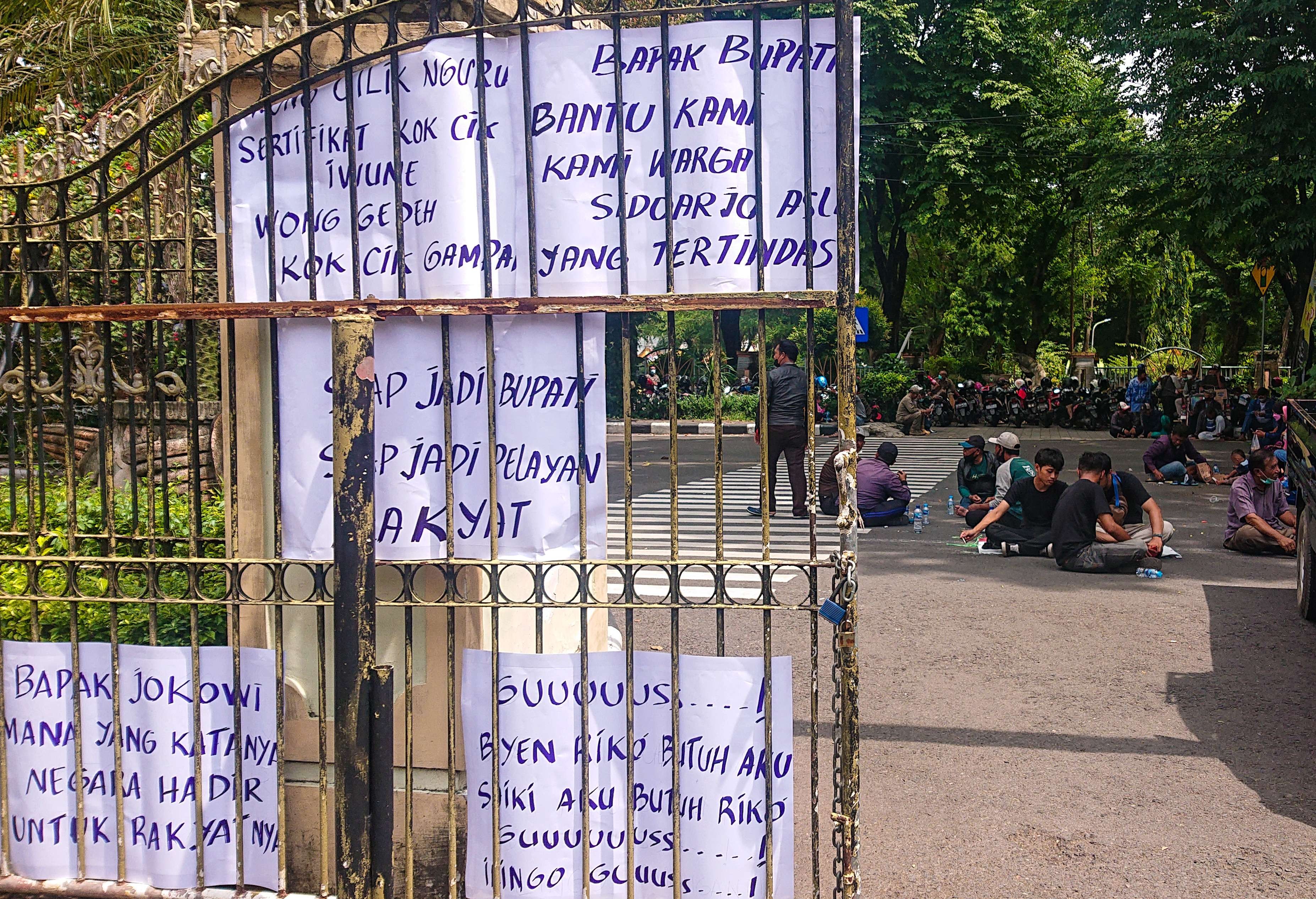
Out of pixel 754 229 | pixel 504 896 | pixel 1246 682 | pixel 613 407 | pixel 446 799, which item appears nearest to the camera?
pixel 754 229

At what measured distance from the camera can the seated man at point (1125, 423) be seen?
2527cm

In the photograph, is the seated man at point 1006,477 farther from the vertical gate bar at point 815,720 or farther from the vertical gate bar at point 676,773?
the vertical gate bar at point 676,773

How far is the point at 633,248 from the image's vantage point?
313 cm

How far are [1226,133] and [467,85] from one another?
1925 cm

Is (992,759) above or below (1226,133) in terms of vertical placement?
below

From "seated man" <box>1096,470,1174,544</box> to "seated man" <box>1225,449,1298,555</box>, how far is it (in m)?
0.73

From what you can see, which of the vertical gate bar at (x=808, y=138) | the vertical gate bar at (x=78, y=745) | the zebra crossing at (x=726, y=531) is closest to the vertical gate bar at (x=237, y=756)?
the vertical gate bar at (x=78, y=745)

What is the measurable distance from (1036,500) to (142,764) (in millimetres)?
8394

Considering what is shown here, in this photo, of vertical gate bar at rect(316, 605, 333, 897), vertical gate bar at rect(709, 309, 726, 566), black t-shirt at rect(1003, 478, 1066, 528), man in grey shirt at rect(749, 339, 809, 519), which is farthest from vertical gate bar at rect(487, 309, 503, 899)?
man in grey shirt at rect(749, 339, 809, 519)

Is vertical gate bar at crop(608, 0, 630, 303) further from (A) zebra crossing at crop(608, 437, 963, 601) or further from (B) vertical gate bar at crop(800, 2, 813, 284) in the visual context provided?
(A) zebra crossing at crop(608, 437, 963, 601)

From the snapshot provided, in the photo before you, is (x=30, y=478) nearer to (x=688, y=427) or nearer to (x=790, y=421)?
(x=790, y=421)

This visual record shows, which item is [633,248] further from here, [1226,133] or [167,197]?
[1226,133]

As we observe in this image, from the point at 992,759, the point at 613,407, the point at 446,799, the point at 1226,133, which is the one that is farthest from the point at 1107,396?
the point at 446,799

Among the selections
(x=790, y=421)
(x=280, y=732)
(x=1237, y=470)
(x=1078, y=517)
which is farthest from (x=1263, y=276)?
(x=280, y=732)
